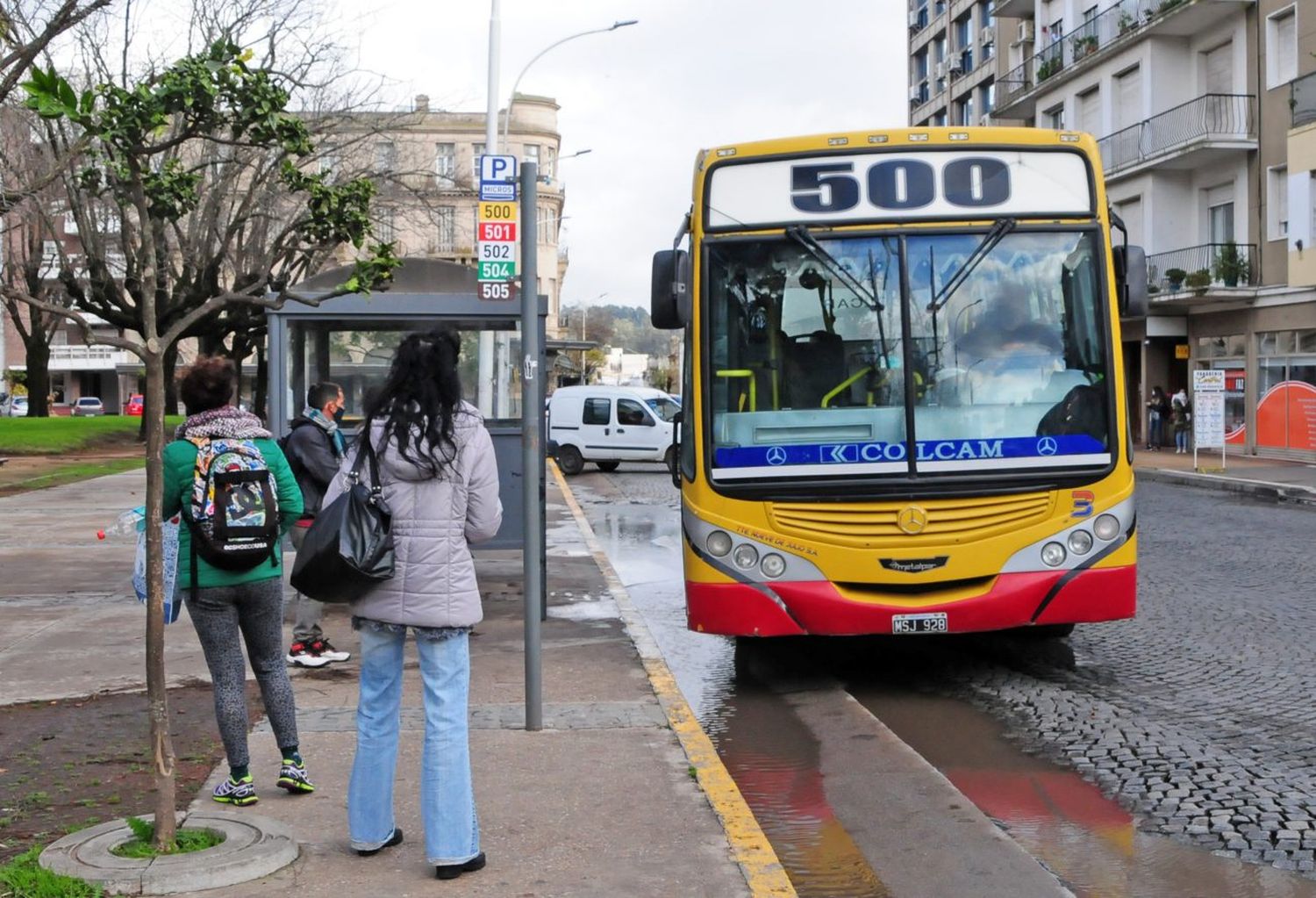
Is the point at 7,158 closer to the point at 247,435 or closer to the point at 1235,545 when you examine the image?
the point at 1235,545

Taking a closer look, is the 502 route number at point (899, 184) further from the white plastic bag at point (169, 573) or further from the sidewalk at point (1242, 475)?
the sidewalk at point (1242, 475)

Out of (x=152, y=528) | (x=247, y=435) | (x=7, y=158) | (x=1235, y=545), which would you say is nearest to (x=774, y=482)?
(x=247, y=435)

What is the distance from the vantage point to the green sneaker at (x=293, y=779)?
5.75 metres

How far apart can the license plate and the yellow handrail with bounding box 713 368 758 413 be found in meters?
1.43

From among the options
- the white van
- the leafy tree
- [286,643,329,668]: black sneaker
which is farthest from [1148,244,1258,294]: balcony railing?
the leafy tree

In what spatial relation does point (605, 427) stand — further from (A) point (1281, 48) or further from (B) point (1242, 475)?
(A) point (1281, 48)

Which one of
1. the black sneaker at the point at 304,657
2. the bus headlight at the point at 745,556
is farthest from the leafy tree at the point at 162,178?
the black sneaker at the point at 304,657

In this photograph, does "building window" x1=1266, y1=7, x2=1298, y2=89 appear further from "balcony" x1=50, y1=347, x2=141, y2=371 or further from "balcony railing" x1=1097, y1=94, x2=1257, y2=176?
"balcony" x1=50, y1=347, x2=141, y2=371

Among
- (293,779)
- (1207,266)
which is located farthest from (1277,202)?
(293,779)

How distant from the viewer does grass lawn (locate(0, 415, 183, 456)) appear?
1465 inches

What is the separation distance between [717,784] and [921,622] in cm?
234

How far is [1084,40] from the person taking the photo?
42.1 m

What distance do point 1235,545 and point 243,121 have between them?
12.5 metres

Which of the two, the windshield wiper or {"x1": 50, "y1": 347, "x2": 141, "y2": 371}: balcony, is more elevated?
{"x1": 50, "y1": 347, "x2": 141, "y2": 371}: balcony
